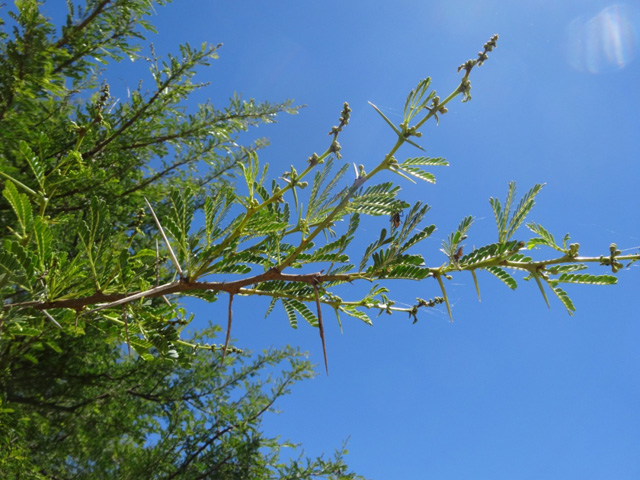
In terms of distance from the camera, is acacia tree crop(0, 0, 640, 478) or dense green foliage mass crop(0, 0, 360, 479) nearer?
acacia tree crop(0, 0, 640, 478)

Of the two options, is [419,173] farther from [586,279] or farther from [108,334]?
[108,334]

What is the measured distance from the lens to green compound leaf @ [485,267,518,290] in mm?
1553

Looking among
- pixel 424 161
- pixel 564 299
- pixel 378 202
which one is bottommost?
pixel 564 299

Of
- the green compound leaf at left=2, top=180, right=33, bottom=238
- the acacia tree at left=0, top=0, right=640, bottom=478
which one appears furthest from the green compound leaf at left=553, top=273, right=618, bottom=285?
the green compound leaf at left=2, top=180, right=33, bottom=238

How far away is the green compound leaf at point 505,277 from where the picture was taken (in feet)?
5.10

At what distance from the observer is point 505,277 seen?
61.8 inches

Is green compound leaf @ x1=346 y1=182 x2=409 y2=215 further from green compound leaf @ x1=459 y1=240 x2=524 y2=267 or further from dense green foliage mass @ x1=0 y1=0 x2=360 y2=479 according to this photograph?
dense green foliage mass @ x1=0 y1=0 x2=360 y2=479

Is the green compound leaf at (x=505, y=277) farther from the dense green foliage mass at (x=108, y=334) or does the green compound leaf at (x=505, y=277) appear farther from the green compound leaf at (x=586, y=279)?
the dense green foliage mass at (x=108, y=334)

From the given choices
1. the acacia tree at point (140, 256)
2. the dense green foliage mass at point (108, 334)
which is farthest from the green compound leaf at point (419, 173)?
the dense green foliage mass at point (108, 334)

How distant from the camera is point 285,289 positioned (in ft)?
5.48

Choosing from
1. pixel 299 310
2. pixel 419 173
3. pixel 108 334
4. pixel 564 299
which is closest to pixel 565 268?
pixel 564 299

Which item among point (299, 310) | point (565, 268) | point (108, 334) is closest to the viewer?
point (565, 268)

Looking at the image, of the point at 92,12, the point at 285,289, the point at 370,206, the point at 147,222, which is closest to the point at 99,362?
the point at 147,222

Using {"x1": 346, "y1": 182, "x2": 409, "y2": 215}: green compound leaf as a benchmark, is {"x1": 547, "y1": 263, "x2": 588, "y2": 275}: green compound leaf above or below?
below
